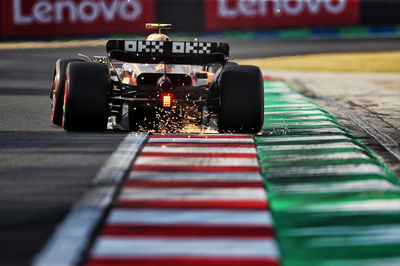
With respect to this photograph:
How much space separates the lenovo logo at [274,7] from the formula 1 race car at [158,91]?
21.6 meters

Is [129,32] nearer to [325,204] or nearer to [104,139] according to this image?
[104,139]

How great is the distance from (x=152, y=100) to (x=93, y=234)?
4425 millimetres

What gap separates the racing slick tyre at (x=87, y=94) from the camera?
955 cm

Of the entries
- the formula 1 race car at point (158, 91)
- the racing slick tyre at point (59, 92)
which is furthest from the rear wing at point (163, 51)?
the racing slick tyre at point (59, 92)

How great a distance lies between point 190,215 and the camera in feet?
19.7

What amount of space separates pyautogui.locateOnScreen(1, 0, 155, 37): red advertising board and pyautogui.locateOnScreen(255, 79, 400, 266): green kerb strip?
20.5 m

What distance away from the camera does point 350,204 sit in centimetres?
643

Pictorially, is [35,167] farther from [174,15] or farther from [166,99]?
[174,15]

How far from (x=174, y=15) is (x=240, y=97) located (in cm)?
2160

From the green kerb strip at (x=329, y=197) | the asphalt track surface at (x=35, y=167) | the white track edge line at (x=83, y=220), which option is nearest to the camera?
the white track edge line at (x=83, y=220)

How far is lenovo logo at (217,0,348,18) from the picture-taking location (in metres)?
31.6

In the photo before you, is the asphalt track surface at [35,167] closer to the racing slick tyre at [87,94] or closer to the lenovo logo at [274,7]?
the racing slick tyre at [87,94]

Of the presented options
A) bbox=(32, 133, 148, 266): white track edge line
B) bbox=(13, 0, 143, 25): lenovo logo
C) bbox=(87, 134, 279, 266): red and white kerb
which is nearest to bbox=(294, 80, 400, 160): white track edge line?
bbox=(87, 134, 279, 266): red and white kerb

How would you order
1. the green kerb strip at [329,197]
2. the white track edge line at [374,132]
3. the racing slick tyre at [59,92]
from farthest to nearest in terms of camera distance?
the racing slick tyre at [59,92] < the white track edge line at [374,132] < the green kerb strip at [329,197]
